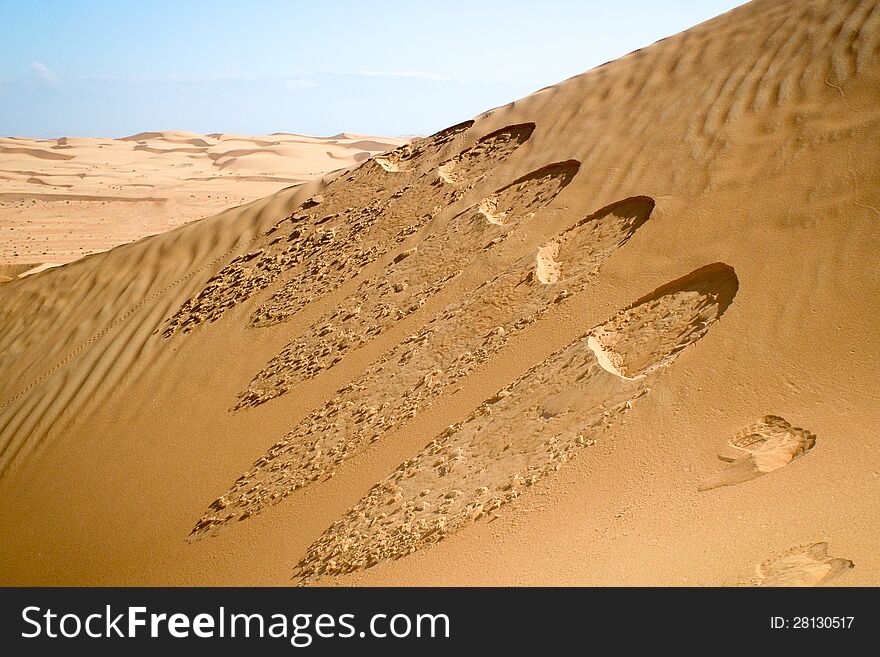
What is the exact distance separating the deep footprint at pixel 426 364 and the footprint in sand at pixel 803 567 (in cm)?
250

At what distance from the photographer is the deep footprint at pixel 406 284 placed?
580cm

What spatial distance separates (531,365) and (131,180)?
26.6m

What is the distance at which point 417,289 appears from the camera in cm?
597

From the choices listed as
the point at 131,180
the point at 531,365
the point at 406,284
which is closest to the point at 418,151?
the point at 406,284

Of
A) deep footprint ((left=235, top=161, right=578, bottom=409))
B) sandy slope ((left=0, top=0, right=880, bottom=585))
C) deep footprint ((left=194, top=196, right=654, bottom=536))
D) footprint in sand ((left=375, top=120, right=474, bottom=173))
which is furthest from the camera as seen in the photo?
footprint in sand ((left=375, top=120, right=474, bottom=173))

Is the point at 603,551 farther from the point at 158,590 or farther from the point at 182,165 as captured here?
the point at 182,165

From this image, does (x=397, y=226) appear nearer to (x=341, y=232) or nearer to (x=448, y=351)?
(x=341, y=232)

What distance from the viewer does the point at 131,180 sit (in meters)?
27.7

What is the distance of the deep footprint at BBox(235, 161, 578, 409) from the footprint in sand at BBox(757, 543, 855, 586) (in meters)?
3.50

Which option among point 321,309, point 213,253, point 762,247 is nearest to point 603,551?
point 762,247

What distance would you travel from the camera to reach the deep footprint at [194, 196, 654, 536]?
15.9ft

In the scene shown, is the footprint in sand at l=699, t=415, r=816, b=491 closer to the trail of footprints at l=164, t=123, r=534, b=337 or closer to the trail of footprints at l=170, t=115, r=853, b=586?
the trail of footprints at l=170, t=115, r=853, b=586

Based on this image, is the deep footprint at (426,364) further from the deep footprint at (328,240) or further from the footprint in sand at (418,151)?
the footprint in sand at (418,151)

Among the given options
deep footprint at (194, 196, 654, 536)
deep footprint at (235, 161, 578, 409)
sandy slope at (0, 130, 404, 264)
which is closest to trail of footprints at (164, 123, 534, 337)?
deep footprint at (235, 161, 578, 409)
